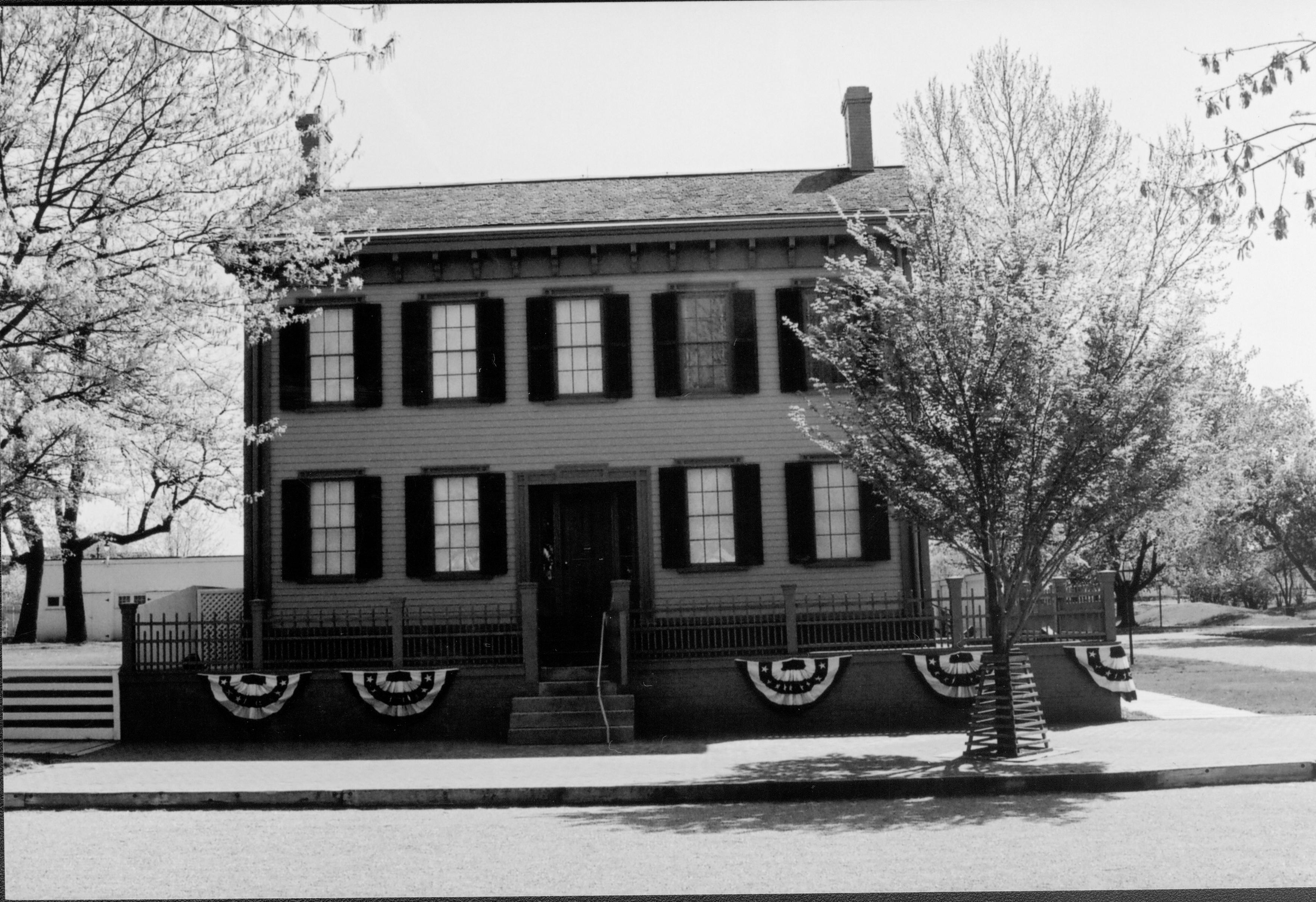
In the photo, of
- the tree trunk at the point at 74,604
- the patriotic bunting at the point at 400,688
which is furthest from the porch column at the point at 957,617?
the tree trunk at the point at 74,604

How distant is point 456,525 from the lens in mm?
17266

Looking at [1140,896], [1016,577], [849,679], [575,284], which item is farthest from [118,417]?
[1140,896]

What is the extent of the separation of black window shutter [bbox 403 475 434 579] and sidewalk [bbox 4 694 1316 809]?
350cm

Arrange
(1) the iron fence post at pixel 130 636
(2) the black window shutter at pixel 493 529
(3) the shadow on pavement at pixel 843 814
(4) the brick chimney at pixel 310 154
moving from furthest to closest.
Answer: (2) the black window shutter at pixel 493 529
(4) the brick chimney at pixel 310 154
(1) the iron fence post at pixel 130 636
(3) the shadow on pavement at pixel 843 814

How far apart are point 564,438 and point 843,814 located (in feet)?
28.6

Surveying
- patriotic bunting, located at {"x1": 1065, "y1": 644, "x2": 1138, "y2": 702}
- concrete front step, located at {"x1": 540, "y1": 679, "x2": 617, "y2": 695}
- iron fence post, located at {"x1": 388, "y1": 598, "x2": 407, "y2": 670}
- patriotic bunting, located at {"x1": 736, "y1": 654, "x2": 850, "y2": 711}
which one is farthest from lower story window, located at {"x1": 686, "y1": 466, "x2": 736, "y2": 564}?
patriotic bunting, located at {"x1": 1065, "y1": 644, "x2": 1138, "y2": 702}

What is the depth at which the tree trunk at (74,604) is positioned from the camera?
34.4 m

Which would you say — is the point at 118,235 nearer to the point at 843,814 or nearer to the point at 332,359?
the point at 332,359

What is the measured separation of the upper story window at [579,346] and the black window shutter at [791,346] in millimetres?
2105

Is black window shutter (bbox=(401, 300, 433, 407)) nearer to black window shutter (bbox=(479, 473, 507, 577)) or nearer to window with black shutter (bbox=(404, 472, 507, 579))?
window with black shutter (bbox=(404, 472, 507, 579))

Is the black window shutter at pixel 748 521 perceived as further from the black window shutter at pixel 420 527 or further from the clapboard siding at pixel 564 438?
the black window shutter at pixel 420 527

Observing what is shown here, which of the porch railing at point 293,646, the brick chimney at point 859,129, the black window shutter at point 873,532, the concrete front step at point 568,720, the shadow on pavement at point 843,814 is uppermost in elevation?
the brick chimney at point 859,129

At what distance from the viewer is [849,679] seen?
48.1ft

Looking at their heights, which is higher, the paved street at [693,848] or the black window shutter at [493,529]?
the black window shutter at [493,529]
